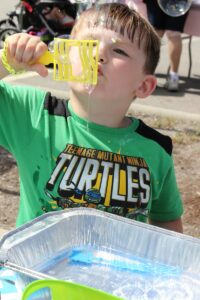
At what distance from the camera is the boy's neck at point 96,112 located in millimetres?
1644

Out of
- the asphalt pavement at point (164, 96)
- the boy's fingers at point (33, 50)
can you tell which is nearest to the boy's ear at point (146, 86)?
the boy's fingers at point (33, 50)

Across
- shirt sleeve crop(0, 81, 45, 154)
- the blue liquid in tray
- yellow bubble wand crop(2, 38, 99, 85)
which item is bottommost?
the blue liquid in tray

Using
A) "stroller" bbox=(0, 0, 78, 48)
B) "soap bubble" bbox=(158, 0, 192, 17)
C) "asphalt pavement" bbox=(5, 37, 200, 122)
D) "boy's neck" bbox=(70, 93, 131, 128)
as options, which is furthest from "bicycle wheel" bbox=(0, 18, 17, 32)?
"boy's neck" bbox=(70, 93, 131, 128)

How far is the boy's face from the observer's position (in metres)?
1.56

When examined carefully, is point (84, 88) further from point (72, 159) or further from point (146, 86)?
point (146, 86)

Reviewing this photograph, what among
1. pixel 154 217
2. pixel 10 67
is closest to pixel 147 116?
pixel 154 217

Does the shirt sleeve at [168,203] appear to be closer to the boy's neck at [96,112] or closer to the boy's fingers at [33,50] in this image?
the boy's neck at [96,112]

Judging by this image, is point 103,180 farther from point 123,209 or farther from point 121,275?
point 121,275

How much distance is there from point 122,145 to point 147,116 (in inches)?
123

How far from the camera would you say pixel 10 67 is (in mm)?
1462

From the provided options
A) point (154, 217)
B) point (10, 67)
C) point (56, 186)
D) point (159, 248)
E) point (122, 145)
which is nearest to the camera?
point (159, 248)

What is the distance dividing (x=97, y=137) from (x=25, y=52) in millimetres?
390

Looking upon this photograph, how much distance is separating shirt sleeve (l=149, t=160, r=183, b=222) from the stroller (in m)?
5.10

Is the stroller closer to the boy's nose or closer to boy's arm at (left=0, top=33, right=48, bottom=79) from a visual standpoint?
the boy's nose
